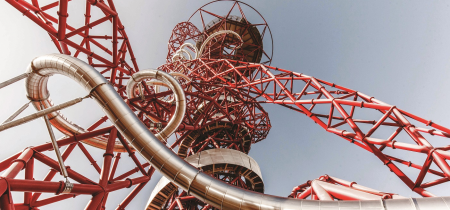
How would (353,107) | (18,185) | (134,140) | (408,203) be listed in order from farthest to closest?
1. (353,107)
2. (134,140)
3. (18,185)
4. (408,203)

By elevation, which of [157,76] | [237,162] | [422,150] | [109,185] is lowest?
[109,185]

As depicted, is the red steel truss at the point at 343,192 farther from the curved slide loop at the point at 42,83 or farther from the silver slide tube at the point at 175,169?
the curved slide loop at the point at 42,83

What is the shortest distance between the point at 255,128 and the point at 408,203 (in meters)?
15.4

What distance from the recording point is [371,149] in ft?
31.3

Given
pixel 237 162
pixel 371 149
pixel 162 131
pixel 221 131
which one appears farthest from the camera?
pixel 221 131

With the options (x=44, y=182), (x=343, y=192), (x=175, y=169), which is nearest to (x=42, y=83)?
(x=44, y=182)

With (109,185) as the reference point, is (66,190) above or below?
below

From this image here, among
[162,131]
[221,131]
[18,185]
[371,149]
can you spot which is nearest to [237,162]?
[221,131]

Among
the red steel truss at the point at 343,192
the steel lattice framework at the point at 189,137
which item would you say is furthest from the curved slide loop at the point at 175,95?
the red steel truss at the point at 343,192

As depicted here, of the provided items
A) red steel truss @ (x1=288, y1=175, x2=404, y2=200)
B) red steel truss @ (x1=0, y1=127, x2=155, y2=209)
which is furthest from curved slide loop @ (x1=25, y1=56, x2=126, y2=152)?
red steel truss @ (x1=288, y1=175, x2=404, y2=200)

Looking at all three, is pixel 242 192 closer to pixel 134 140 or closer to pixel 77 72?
pixel 134 140

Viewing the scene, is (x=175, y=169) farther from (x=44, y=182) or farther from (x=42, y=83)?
(x=42, y=83)

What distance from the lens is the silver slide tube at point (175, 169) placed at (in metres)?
5.60

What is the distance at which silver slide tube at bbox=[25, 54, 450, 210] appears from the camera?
221 inches
